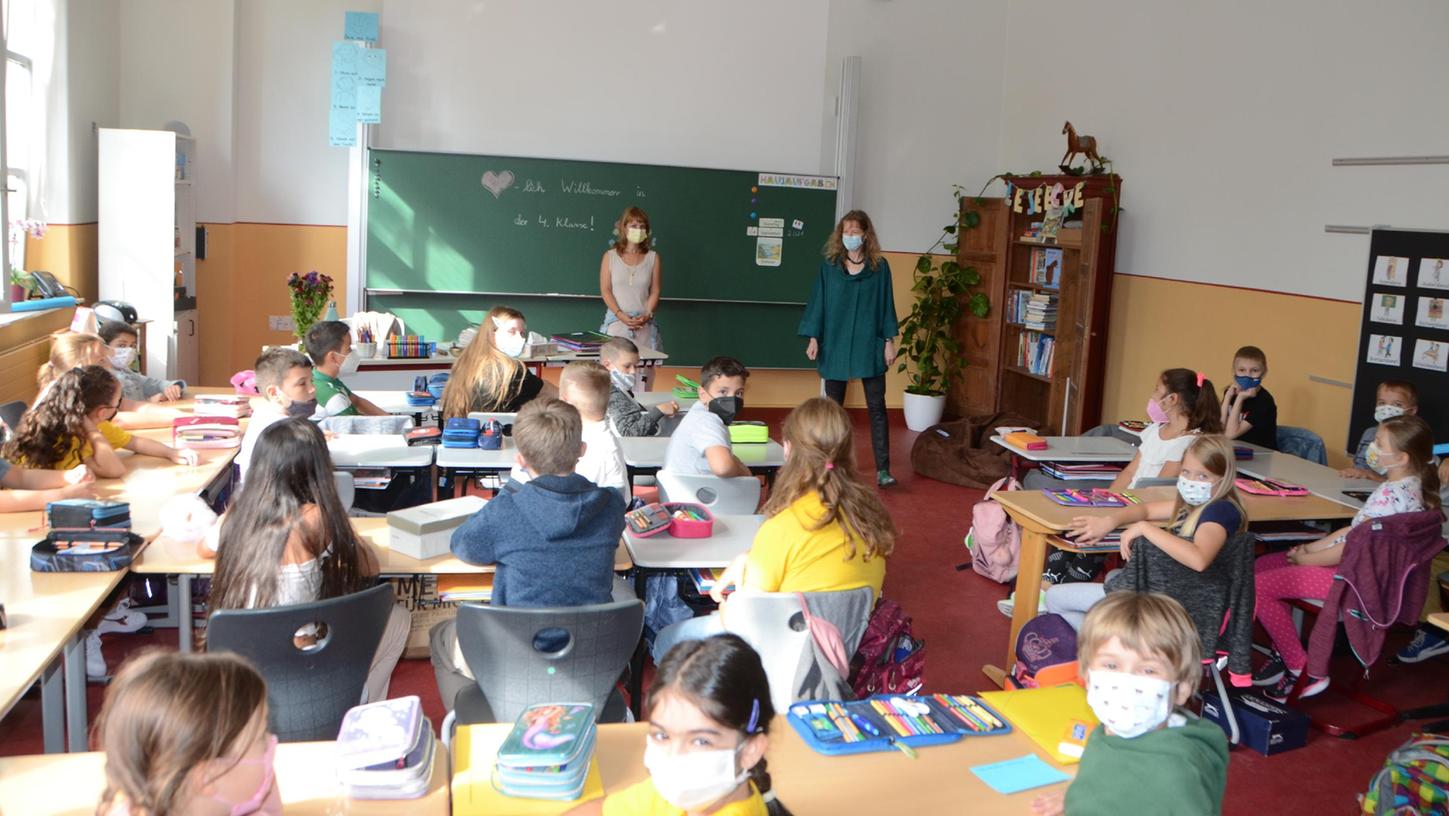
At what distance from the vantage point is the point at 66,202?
293 inches

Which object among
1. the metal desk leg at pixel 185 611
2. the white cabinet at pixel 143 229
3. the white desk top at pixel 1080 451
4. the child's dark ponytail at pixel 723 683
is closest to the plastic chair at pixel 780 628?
the child's dark ponytail at pixel 723 683

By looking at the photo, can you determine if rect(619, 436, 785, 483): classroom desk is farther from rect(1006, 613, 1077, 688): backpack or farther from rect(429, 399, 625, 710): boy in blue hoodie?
rect(429, 399, 625, 710): boy in blue hoodie

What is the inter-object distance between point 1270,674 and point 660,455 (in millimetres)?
2487

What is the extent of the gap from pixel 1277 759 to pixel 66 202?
7265 millimetres

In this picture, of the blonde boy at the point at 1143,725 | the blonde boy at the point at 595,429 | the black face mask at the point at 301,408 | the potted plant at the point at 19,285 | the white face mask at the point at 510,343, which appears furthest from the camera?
the potted plant at the point at 19,285

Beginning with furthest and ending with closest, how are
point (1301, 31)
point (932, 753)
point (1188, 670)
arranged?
point (1301, 31) → point (932, 753) → point (1188, 670)

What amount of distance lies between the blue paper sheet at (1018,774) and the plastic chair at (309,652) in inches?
55.6

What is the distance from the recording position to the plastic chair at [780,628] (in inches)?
121

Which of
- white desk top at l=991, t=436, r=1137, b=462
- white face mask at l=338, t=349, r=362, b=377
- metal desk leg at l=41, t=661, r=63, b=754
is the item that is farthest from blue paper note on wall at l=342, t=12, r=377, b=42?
metal desk leg at l=41, t=661, r=63, b=754

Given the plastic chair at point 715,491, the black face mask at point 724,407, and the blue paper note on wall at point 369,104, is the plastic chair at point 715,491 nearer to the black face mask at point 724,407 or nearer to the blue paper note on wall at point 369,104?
the black face mask at point 724,407

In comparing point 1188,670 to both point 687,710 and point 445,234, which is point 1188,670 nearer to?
point 687,710

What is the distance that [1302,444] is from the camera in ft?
20.4

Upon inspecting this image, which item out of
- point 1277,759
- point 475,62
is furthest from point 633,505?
point 475,62

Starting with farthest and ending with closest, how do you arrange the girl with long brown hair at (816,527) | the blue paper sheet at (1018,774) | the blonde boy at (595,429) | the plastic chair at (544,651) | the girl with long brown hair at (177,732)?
the blonde boy at (595,429)
the girl with long brown hair at (816,527)
the plastic chair at (544,651)
the blue paper sheet at (1018,774)
the girl with long brown hair at (177,732)
